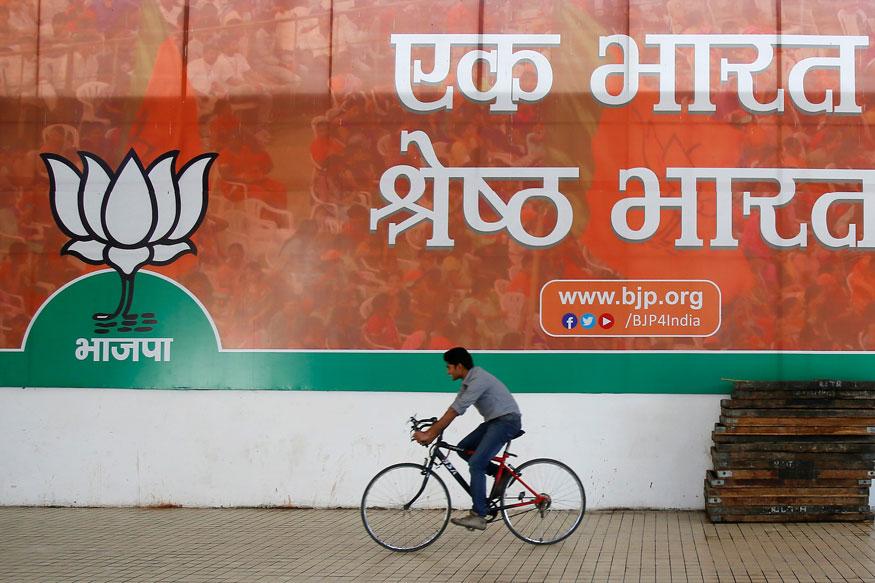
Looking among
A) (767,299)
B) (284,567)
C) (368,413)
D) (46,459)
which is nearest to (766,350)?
(767,299)

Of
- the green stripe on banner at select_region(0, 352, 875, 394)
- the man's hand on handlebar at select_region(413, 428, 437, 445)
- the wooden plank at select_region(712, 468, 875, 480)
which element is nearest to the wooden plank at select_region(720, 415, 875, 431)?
the wooden plank at select_region(712, 468, 875, 480)

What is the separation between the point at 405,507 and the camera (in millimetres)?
9352

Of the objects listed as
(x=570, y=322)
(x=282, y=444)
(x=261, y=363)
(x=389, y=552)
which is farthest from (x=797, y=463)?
(x=261, y=363)

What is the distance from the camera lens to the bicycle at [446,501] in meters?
9.34

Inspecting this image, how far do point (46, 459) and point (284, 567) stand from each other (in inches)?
167

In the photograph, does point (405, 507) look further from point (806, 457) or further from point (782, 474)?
point (806, 457)

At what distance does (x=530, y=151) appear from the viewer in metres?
11.8

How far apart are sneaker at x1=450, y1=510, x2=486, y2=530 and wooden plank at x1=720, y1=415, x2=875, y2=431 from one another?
9.66 ft

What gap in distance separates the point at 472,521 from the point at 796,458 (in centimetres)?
341

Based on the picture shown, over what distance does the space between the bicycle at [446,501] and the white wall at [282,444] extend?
6.45ft

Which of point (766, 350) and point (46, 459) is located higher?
point (766, 350)

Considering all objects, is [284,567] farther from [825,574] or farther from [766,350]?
[766,350]

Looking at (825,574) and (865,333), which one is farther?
(865,333)

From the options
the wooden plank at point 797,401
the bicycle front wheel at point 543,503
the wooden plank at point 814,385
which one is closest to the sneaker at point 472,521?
the bicycle front wheel at point 543,503
